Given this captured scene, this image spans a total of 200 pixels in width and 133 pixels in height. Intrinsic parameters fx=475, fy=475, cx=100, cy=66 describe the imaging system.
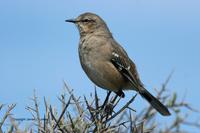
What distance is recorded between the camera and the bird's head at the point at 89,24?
21.6ft

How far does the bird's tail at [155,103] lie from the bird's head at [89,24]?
1.51 metres

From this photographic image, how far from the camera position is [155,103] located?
4.46 meters

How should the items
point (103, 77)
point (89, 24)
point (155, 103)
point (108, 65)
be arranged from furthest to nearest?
point (89, 24), point (108, 65), point (103, 77), point (155, 103)

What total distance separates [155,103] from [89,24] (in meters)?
2.54

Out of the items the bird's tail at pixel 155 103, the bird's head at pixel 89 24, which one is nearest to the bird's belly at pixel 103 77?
the bird's tail at pixel 155 103

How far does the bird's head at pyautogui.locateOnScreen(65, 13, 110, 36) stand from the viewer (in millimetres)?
6594

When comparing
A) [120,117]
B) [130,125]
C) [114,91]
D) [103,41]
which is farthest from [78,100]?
[103,41]

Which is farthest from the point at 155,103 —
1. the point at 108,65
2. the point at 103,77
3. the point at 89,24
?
the point at 89,24

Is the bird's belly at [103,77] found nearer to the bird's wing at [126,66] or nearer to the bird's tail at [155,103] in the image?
the bird's wing at [126,66]

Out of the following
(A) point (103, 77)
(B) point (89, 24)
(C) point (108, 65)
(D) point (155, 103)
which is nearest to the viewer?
(D) point (155, 103)

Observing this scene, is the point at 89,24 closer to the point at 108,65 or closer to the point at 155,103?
the point at 108,65

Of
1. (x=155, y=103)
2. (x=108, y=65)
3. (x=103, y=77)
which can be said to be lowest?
(x=155, y=103)

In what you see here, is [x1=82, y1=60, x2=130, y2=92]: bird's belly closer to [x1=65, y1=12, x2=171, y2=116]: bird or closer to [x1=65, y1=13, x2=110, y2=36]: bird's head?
[x1=65, y1=12, x2=171, y2=116]: bird

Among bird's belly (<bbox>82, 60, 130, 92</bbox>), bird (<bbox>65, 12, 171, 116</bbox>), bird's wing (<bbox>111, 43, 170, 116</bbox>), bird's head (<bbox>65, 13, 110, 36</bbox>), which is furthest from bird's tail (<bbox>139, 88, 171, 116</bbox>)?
bird's head (<bbox>65, 13, 110, 36</bbox>)
